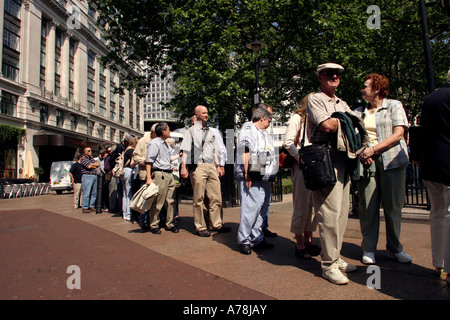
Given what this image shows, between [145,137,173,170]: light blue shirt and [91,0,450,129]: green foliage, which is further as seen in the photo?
[91,0,450,129]: green foliage

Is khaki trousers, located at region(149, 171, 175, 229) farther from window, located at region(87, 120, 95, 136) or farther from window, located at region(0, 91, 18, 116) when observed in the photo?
window, located at region(87, 120, 95, 136)

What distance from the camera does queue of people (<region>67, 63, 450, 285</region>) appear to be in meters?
Answer: 2.74

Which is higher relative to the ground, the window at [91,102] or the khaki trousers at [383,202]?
the window at [91,102]

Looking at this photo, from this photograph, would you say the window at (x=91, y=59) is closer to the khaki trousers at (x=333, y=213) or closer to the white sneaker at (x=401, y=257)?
the khaki trousers at (x=333, y=213)

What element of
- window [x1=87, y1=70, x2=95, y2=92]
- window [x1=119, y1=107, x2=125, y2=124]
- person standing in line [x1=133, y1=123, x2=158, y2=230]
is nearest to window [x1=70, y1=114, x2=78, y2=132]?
window [x1=87, y1=70, x2=95, y2=92]

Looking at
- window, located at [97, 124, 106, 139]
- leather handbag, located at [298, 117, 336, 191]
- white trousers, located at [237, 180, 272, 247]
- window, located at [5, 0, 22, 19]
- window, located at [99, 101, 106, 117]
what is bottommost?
white trousers, located at [237, 180, 272, 247]

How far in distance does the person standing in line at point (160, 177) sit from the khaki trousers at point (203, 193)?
0.49 metres

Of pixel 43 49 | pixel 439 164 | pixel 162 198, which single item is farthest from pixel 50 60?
pixel 439 164

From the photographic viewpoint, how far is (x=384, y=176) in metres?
3.32

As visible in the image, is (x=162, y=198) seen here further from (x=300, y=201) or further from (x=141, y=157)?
(x=300, y=201)

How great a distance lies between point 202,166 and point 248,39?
484 inches

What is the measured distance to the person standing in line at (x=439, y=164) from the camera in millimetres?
2586

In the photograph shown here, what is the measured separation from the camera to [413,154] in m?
3.09

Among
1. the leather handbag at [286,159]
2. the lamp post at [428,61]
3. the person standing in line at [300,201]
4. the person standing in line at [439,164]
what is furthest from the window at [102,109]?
the person standing in line at [439,164]
